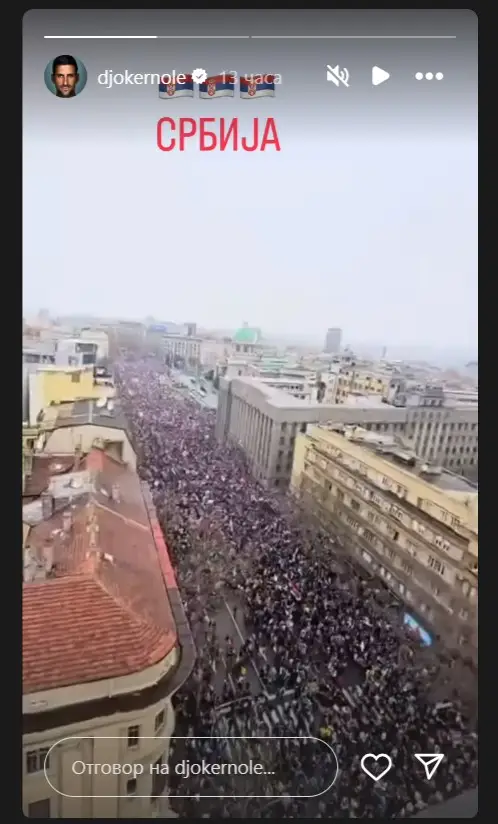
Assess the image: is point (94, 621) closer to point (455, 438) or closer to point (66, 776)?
point (66, 776)

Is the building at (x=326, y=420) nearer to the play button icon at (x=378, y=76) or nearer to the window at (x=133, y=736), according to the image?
the window at (x=133, y=736)

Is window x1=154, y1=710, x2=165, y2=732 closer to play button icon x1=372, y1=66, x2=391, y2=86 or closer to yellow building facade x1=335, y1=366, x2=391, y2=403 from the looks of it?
yellow building facade x1=335, y1=366, x2=391, y2=403

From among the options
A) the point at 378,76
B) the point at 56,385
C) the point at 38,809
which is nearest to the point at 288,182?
the point at 378,76

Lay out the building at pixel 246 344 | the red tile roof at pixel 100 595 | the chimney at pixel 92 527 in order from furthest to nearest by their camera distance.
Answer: the building at pixel 246 344
the chimney at pixel 92 527
the red tile roof at pixel 100 595

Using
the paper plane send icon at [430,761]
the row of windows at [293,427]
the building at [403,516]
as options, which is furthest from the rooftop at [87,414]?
the paper plane send icon at [430,761]

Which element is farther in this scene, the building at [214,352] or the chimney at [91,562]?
the building at [214,352]

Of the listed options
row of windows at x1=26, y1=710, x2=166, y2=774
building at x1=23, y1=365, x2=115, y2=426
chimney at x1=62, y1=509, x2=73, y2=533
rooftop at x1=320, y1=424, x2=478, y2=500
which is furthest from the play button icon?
row of windows at x1=26, y1=710, x2=166, y2=774

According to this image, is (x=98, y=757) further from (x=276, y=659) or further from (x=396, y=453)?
(x=396, y=453)
